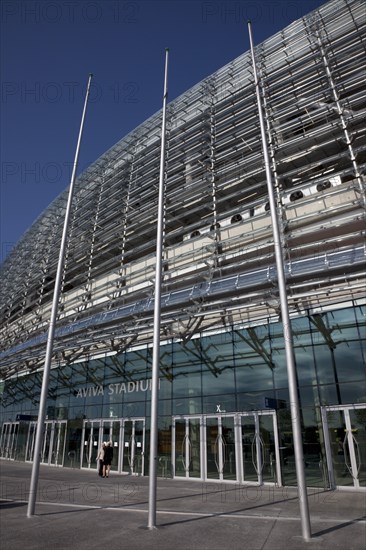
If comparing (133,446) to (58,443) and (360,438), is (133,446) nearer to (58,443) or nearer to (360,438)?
(58,443)

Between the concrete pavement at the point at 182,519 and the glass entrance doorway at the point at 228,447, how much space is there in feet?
3.73

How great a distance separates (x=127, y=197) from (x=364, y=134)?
13.3 m

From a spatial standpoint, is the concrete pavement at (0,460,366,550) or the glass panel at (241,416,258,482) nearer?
the concrete pavement at (0,460,366,550)

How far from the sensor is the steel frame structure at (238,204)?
545 inches

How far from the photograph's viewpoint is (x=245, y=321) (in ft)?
51.7

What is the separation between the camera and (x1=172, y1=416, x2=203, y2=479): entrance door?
15.7 metres

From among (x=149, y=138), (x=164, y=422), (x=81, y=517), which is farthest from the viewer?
(x=149, y=138)

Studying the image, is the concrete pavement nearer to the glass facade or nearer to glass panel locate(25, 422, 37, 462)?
the glass facade

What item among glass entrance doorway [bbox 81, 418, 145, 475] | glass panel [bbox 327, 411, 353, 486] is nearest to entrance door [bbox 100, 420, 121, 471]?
glass entrance doorway [bbox 81, 418, 145, 475]

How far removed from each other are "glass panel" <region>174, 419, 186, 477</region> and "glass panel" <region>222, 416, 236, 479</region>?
6.86ft

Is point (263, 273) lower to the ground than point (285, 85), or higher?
lower

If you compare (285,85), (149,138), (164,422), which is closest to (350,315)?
(164,422)

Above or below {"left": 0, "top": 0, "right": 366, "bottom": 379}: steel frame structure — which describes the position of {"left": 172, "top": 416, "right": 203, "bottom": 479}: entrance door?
below

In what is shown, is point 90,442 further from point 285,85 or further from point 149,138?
point 285,85
